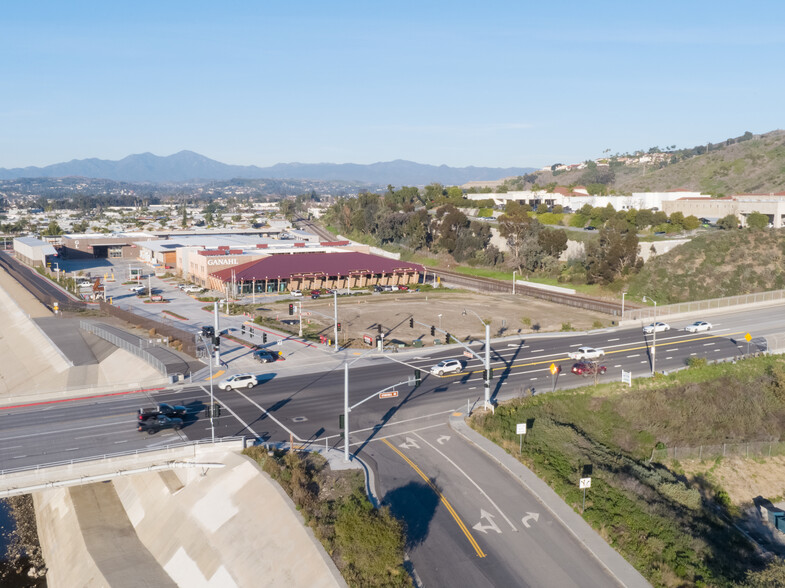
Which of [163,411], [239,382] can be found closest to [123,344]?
[239,382]

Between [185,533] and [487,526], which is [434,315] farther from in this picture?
[487,526]

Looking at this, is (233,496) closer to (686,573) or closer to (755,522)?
(686,573)

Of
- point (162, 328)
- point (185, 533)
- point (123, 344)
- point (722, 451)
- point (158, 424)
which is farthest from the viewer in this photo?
point (162, 328)

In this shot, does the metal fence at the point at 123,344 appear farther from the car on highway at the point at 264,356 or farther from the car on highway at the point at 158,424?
the car on highway at the point at 158,424

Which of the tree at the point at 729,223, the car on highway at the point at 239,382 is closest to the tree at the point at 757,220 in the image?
the tree at the point at 729,223

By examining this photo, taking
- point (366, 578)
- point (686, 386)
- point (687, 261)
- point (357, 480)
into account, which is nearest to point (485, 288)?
point (687, 261)

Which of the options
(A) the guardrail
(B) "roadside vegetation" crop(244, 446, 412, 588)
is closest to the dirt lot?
(A) the guardrail
